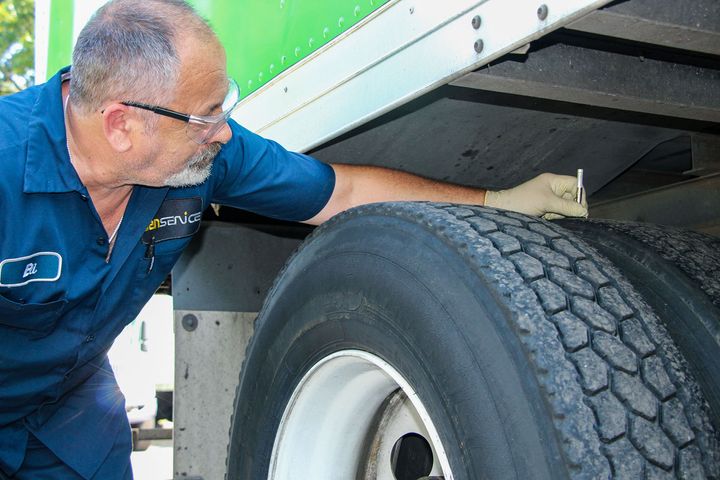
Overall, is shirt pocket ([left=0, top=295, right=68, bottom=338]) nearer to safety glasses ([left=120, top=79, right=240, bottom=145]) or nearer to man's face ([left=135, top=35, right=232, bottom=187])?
man's face ([left=135, top=35, right=232, bottom=187])

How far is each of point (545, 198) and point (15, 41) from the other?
16212mm

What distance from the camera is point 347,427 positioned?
1.86 metres

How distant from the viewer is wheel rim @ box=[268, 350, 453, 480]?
1.75 m

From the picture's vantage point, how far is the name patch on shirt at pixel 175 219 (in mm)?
2156

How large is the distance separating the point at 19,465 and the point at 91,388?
11.5 inches

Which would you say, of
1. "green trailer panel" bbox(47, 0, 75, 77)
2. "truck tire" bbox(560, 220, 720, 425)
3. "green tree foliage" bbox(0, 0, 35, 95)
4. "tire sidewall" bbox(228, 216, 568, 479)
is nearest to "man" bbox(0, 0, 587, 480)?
"truck tire" bbox(560, 220, 720, 425)

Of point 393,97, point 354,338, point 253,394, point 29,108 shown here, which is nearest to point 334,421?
point 253,394

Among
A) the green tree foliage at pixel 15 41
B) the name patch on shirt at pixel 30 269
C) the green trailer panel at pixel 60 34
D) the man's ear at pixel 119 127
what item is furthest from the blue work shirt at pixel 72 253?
the green tree foliage at pixel 15 41

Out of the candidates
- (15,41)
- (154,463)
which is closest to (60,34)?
(154,463)

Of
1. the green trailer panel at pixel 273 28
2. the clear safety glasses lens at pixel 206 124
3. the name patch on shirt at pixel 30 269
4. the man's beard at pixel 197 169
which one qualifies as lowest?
the name patch on shirt at pixel 30 269

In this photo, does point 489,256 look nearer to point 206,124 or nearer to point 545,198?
point 545,198

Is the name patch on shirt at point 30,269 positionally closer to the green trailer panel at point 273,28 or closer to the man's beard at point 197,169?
the man's beard at point 197,169

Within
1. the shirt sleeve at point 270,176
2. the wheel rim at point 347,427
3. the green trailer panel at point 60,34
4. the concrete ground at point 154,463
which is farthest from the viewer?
the concrete ground at point 154,463

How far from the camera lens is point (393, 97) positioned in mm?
1663
